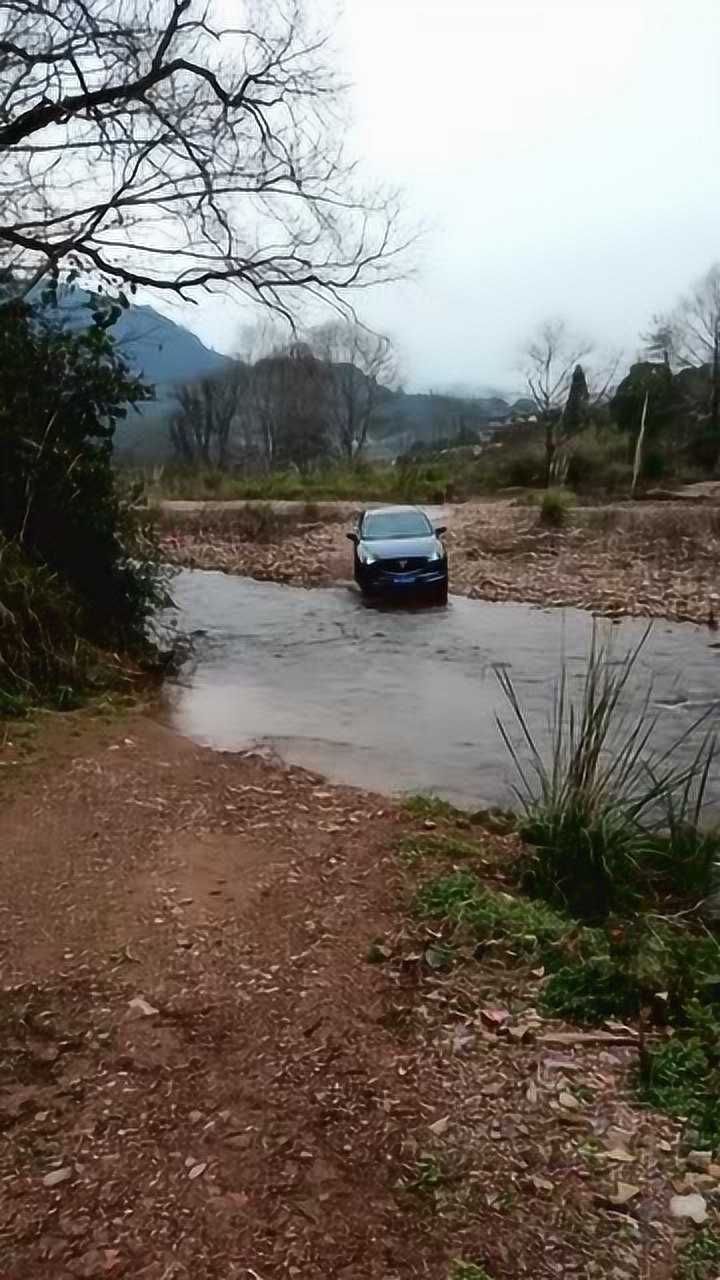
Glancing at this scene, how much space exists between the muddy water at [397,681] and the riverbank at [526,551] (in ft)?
5.05

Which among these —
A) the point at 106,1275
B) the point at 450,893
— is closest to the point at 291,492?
the point at 450,893

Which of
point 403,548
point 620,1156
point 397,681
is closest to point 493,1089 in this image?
point 620,1156

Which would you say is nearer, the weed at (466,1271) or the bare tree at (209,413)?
the weed at (466,1271)

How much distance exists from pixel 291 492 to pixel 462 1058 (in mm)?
38827

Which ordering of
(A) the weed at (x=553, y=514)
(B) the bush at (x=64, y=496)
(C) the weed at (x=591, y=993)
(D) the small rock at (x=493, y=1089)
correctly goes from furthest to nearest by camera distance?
(A) the weed at (x=553, y=514) → (B) the bush at (x=64, y=496) → (C) the weed at (x=591, y=993) → (D) the small rock at (x=493, y=1089)

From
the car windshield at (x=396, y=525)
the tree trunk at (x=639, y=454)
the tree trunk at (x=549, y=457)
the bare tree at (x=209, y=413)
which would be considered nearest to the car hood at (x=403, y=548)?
the car windshield at (x=396, y=525)

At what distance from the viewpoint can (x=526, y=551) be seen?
2634 cm

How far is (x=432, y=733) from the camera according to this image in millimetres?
11328

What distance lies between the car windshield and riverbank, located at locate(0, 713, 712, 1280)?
14.4 meters

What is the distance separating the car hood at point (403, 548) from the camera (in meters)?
20.1

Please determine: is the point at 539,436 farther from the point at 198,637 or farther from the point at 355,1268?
the point at 355,1268

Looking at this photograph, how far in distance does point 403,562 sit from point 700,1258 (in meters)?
17.3

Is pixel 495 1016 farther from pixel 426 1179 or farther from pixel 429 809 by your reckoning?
pixel 429 809

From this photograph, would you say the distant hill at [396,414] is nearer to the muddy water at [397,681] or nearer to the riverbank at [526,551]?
the riverbank at [526,551]
